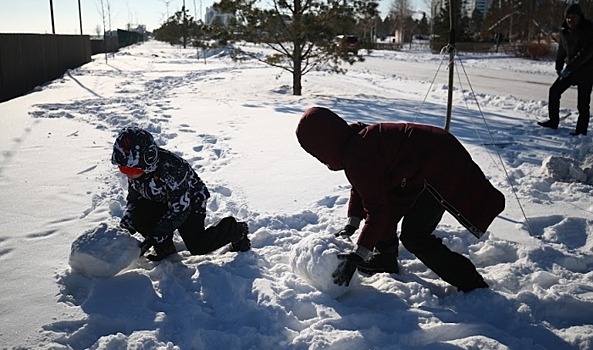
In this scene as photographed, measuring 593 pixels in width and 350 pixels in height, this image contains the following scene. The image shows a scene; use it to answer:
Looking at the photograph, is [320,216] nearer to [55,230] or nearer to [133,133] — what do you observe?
[133,133]

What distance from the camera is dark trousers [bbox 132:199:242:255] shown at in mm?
2936

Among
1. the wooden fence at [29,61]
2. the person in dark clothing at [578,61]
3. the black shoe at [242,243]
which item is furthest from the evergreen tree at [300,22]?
the black shoe at [242,243]

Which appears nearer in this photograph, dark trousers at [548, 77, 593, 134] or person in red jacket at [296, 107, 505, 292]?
person in red jacket at [296, 107, 505, 292]

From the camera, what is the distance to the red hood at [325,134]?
235 centimetres

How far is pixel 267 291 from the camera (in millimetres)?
2611

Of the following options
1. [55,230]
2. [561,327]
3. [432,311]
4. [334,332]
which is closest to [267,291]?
[334,332]

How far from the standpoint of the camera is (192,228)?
294 centimetres

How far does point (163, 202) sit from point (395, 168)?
1484mm

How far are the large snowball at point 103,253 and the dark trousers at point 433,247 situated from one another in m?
1.60

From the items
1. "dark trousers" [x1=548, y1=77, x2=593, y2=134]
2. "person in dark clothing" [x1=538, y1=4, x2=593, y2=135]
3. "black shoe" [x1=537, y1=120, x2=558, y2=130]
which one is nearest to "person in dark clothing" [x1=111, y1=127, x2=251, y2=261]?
"dark trousers" [x1=548, y1=77, x2=593, y2=134]

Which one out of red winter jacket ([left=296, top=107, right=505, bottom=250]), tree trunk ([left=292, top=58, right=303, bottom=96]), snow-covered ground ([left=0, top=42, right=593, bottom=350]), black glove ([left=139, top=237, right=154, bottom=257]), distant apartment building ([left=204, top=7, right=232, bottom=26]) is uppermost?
distant apartment building ([left=204, top=7, right=232, bottom=26])

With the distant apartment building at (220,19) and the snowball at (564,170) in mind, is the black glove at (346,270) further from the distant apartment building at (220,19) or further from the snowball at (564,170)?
the distant apartment building at (220,19)

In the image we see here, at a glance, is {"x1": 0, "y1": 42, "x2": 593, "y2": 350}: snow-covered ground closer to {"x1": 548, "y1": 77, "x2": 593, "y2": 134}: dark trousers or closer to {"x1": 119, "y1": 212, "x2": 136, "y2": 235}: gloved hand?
{"x1": 119, "y1": 212, "x2": 136, "y2": 235}: gloved hand

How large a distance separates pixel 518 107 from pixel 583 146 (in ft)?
→ 12.5
